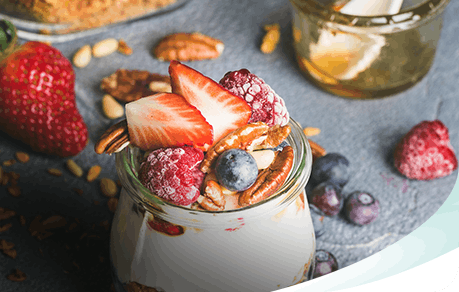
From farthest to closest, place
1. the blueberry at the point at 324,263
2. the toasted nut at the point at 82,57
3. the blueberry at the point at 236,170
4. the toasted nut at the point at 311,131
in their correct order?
the toasted nut at the point at 82,57
the toasted nut at the point at 311,131
the blueberry at the point at 324,263
the blueberry at the point at 236,170

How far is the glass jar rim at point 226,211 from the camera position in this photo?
1.79ft

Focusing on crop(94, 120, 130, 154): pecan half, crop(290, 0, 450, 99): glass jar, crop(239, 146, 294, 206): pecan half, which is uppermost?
crop(94, 120, 130, 154): pecan half

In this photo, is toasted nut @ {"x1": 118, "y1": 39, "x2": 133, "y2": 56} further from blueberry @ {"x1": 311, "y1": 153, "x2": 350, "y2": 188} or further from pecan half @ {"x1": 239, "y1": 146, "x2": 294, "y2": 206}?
pecan half @ {"x1": 239, "y1": 146, "x2": 294, "y2": 206}

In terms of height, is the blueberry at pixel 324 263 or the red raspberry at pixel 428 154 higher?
the red raspberry at pixel 428 154

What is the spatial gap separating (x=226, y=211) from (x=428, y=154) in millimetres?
625

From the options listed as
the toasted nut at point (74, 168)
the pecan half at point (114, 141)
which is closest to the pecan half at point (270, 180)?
the pecan half at point (114, 141)

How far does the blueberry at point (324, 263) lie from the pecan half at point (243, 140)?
37cm

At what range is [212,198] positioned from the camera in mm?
541

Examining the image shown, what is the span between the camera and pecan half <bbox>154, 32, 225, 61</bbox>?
127 cm

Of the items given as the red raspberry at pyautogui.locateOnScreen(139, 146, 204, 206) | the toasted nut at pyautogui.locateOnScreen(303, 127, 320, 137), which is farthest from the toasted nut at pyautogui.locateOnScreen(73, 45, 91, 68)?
the red raspberry at pyautogui.locateOnScreen(139, 146, 204, 206)

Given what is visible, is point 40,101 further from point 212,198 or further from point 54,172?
point 212,198

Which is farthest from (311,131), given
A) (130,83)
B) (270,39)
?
(130,83)

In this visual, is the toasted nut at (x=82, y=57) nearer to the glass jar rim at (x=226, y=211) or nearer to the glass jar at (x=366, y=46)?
the glass jar at (x=366, y=46)

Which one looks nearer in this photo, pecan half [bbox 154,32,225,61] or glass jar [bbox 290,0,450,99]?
glass jar [bbox 290,0,450,99]
